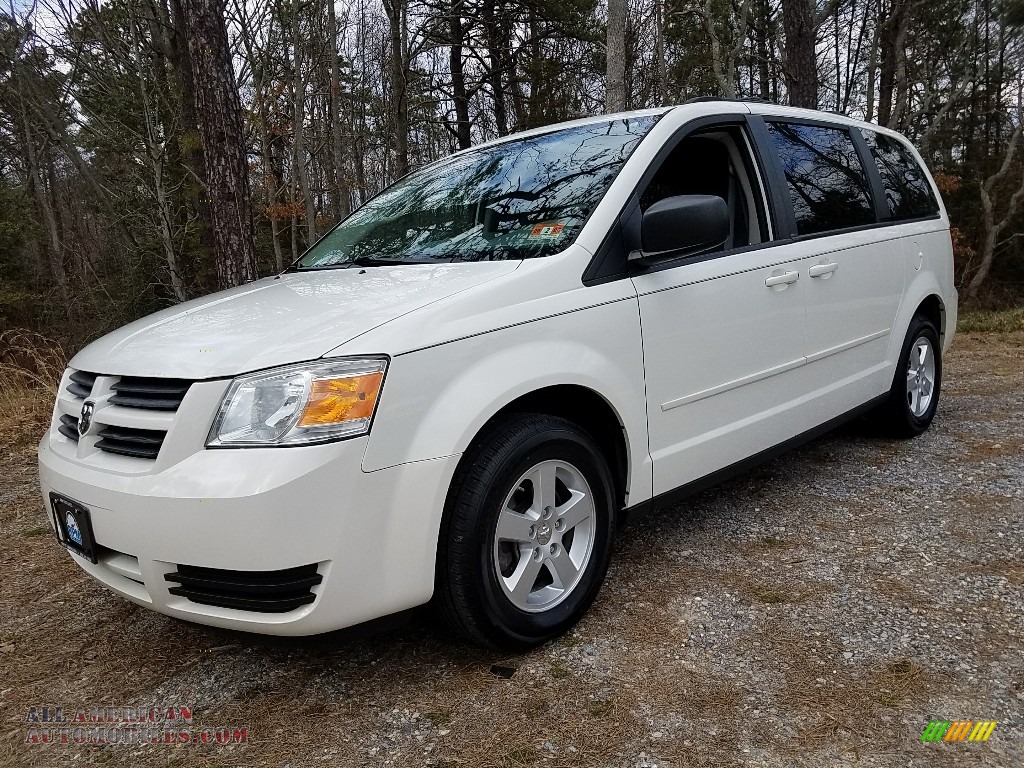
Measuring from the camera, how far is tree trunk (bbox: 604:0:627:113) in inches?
319

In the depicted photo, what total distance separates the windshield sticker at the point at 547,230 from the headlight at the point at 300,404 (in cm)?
92

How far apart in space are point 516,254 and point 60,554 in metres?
2.76

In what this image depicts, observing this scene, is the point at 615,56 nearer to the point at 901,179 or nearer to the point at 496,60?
the point at 901,179

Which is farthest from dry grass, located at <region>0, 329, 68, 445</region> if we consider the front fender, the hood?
the front fender

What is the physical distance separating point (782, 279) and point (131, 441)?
2606 millimetres

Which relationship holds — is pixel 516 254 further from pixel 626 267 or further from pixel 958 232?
pixel 958 232

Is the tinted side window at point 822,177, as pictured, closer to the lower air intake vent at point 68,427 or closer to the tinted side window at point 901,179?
the tinted side window at point 901,179

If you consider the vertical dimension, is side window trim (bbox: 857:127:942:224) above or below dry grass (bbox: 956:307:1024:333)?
above

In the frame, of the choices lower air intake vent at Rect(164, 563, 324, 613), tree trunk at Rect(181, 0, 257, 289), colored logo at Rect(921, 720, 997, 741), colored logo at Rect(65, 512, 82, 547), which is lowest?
colored logo at Rect(921, 720, 997, 741)

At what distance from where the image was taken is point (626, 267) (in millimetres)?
2557

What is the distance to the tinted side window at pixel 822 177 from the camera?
340 centimetres

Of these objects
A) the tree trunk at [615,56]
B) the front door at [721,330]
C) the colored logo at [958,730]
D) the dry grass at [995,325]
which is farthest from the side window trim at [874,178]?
the dry grass at [995,325]

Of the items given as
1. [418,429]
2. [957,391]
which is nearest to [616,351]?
[418,429]

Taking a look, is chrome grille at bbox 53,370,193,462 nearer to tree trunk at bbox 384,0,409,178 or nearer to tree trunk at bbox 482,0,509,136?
tree trunk at bbox 384,0,409,178
